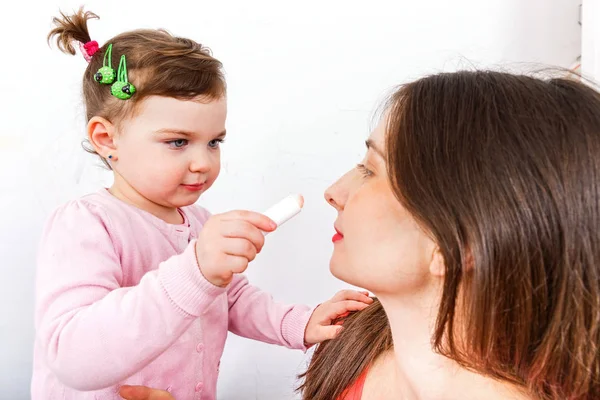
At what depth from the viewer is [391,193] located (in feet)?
2.45

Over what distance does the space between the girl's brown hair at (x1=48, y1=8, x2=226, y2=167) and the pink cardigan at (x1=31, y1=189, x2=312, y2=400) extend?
15 centimetres

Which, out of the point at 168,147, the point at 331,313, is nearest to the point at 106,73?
the point at 168,147

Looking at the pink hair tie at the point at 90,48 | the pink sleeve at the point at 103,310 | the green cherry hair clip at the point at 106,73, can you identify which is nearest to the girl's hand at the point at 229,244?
the pink sleeve at the point at 103,310

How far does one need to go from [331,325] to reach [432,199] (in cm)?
43

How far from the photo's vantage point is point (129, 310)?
2.65ft

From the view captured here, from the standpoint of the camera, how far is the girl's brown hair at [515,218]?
2.15ft

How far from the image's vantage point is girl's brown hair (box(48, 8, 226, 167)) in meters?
1.01

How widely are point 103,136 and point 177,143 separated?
0.42 ft

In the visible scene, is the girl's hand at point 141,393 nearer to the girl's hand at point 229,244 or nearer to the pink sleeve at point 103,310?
the pink sleeve at point 103,310

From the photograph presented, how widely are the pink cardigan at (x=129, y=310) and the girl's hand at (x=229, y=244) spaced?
16mm

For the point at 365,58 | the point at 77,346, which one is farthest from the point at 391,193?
the point at 365,58

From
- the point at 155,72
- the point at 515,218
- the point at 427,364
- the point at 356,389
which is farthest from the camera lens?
the point at 155,72

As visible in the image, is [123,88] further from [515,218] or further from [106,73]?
[515,218]

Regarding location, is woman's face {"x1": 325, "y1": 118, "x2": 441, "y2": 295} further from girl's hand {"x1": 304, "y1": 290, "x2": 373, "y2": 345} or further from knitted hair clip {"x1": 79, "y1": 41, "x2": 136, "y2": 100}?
knitted hair clip {"x1": 79, "y1": 41, "x2": 136, "y2": 100}
